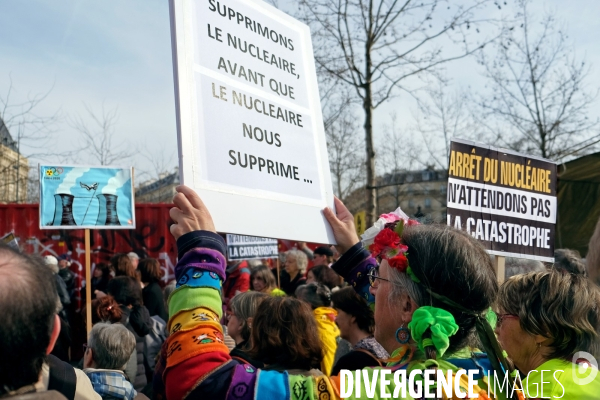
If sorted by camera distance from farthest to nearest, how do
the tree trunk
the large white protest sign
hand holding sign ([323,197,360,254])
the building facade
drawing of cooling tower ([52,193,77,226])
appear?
the building facade, the tree trunk, drawing of cooling tower ([52,193,77,226]), hand holding sign ([323,197,360,254]), the large white protest sign

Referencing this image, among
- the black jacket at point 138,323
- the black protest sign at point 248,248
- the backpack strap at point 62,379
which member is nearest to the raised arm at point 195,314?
the backpack strap at point 62,379

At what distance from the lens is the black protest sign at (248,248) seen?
11.6 metres

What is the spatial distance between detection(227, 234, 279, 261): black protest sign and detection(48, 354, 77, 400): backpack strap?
9.49 meters

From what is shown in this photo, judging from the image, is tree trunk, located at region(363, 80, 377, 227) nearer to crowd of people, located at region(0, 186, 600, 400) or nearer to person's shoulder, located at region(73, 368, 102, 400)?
crowd of people, located at region(0, 186, 600, 400)

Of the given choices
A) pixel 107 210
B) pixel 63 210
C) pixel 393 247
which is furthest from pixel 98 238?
pixel 393 247

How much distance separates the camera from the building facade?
43.2 ft

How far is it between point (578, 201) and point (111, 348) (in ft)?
28.8

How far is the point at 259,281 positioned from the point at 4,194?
1048cm

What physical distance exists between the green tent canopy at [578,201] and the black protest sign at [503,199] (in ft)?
17.2

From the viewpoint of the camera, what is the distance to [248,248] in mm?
11797

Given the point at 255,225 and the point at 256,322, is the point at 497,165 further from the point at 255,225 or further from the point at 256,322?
the point at 255,225

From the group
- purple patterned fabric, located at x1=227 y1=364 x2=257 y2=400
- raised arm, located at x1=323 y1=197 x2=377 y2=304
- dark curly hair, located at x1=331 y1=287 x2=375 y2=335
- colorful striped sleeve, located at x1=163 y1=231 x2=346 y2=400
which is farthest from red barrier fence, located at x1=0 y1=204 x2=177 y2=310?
purple patterned fabric, located at x1=227 y1=364 x2=257 y2=400

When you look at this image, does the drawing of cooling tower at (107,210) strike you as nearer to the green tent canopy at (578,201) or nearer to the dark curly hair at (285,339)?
the dark curly hair at (285,339)

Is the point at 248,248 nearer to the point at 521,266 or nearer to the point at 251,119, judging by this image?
the point at 521,266
